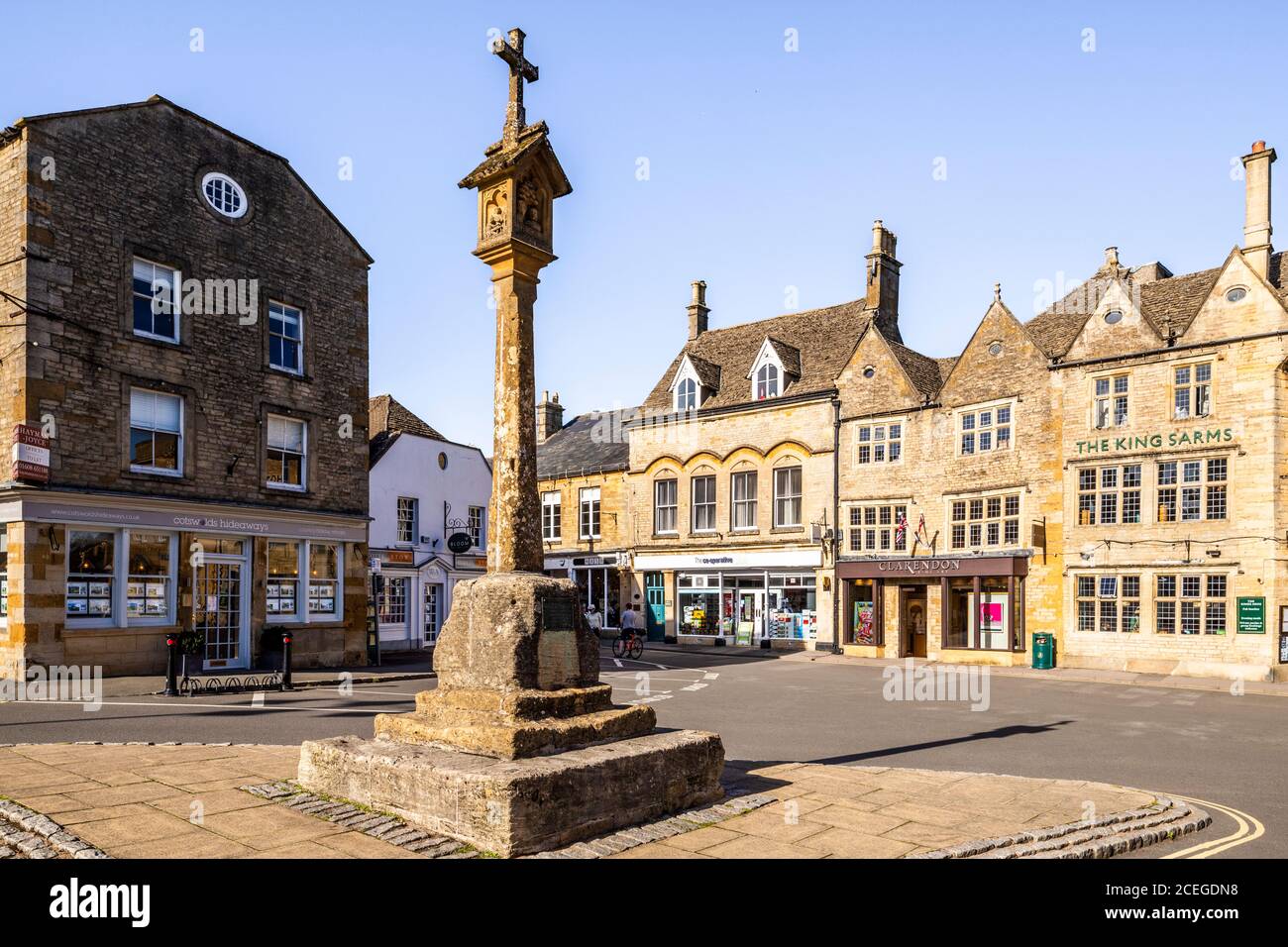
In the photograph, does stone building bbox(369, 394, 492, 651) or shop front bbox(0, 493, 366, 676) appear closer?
shop front bbox(0, 493, 366, 676)

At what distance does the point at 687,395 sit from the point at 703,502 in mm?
4362

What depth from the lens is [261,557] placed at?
21.8m

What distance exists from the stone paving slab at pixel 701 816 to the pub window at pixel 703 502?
26.2m

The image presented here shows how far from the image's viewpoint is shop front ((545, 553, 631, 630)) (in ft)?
127

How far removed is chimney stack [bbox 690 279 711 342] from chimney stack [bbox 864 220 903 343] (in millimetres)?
8127

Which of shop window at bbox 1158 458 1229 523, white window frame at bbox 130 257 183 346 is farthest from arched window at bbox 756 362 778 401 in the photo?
white window frame at bbox 130 257 183 346

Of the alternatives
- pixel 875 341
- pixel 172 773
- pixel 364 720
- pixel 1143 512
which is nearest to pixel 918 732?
pixel 364 720

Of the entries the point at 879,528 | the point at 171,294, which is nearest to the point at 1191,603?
the point at 879,528

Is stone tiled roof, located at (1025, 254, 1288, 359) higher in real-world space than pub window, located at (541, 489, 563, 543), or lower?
higher

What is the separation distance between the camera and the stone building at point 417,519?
29.4 m

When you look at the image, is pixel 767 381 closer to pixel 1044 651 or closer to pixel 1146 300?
pixel 1146 300

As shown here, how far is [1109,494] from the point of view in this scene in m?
25.9

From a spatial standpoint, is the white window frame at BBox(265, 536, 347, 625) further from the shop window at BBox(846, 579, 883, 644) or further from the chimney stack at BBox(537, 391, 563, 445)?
the chimney stack at BBox(537, 391, 563, 445)

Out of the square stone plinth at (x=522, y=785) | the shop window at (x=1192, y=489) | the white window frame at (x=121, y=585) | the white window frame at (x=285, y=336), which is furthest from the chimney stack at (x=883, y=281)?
the square stone plinth at (x=522, y=785)
